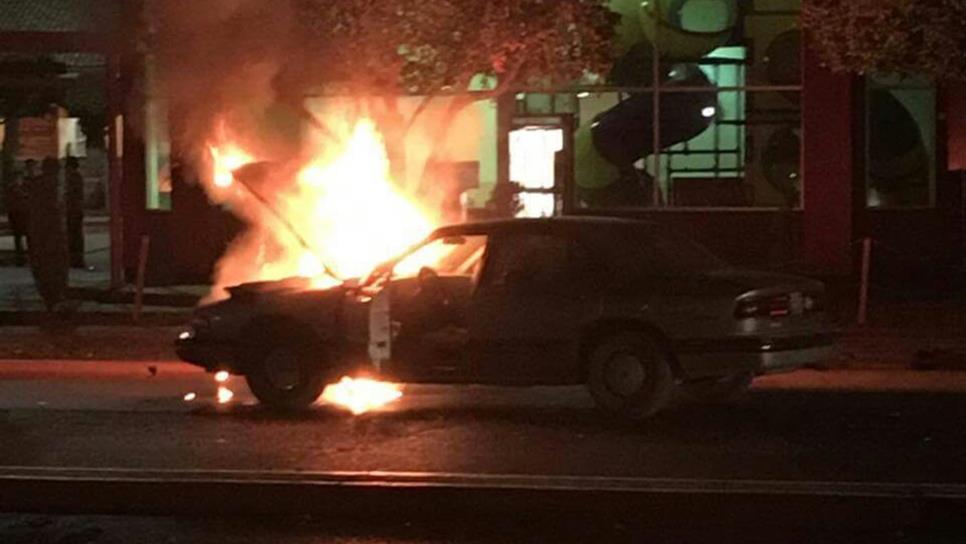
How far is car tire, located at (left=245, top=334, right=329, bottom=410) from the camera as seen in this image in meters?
13.9

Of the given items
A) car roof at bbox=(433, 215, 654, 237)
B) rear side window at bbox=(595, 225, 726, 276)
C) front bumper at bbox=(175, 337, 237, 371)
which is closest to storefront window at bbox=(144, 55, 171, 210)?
front bumper at bbox=(175, 337, 237, 371)

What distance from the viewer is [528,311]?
43.2 feet

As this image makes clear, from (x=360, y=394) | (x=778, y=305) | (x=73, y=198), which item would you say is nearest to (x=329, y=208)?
(x=360, y=394)

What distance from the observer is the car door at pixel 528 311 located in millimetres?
13148

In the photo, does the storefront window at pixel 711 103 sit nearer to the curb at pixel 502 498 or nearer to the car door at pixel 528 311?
the car door at pixel 528 311

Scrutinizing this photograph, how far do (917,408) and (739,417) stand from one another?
1447mm

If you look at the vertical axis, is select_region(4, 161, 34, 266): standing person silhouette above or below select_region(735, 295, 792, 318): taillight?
above

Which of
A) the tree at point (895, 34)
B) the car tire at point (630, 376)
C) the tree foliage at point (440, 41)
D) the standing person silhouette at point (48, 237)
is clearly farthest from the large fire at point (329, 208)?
the tree at point (895, 34)

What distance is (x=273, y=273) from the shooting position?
1853cm

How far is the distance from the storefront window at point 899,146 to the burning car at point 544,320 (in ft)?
38.8

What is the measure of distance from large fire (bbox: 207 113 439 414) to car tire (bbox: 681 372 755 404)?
8.74ft

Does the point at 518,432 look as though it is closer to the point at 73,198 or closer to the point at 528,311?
the point at 528,311

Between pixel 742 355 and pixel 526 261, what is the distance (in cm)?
173

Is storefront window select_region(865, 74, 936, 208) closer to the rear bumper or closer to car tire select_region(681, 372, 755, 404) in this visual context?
car tire select_region(681, 372, 755, 404)
